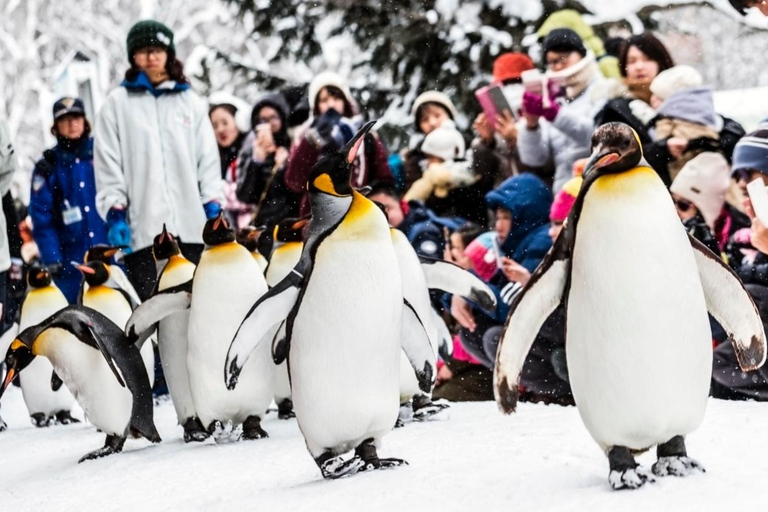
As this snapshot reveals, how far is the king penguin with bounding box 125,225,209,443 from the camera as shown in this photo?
4062 millimetres

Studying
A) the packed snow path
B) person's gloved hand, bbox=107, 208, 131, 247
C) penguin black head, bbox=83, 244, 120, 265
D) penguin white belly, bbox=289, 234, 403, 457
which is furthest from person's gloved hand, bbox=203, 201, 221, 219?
penguin white belly, bbox=289, 234, 403, 457

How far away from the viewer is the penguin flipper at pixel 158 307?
4.04 metres

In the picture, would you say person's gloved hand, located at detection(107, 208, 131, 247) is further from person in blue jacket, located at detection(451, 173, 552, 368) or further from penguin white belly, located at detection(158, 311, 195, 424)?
person in blue jacket, located at detection(451, 173, 552, 368)

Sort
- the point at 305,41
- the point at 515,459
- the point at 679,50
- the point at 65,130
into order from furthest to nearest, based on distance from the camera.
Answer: the point at 679,50, the point at 305,41, the point at 65,130, the point at 515,459

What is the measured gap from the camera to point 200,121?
5.43 m

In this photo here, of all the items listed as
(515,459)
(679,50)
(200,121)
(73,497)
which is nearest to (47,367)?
(200,121)

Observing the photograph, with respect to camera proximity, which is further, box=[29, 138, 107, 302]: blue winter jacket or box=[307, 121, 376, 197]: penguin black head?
box=[29, 138, 107, 302]: blue winter jacket

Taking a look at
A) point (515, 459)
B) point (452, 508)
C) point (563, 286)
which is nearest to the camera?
point (452, 508)

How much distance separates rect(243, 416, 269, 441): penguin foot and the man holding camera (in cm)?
184

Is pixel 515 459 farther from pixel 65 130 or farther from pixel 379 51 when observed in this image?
pixel 379 51

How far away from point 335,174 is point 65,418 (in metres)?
3.11

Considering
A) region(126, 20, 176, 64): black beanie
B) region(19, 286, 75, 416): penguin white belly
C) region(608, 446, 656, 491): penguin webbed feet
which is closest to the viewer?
region(608, 446, 656, 491): penguin webbed feet

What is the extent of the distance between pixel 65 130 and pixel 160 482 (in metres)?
3.32

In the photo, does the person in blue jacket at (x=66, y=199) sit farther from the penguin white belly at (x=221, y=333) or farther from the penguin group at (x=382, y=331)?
the penguin white belly at (x=221, y=333)
